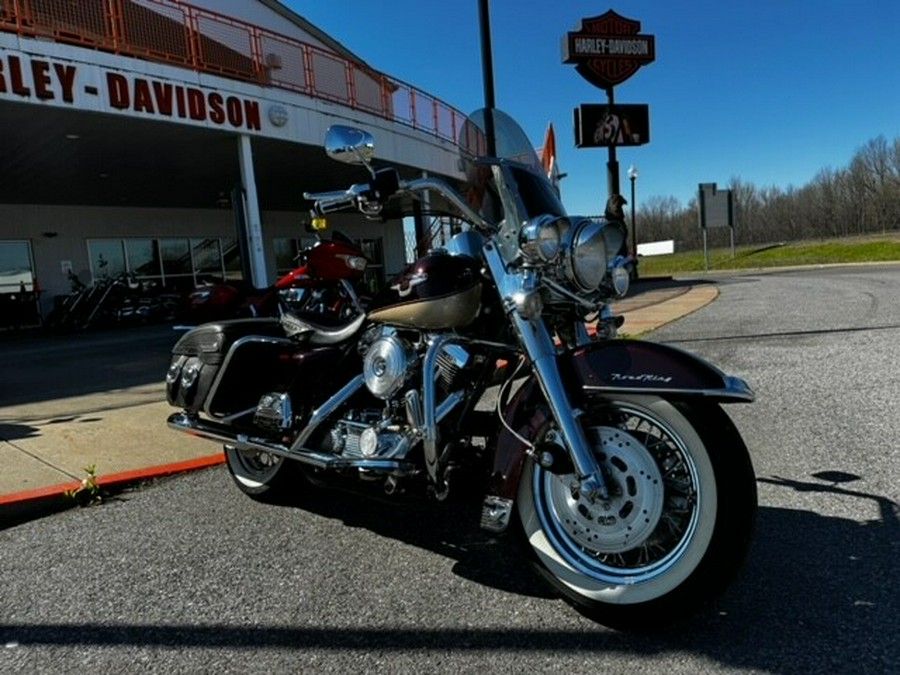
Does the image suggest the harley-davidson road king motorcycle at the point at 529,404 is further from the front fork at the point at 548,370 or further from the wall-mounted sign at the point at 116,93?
the wall-mounted sign at the point at 116,93

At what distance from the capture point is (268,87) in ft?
43.5

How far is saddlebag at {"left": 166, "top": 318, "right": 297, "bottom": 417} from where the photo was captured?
355cm

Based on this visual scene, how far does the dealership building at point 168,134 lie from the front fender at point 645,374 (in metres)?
1.42

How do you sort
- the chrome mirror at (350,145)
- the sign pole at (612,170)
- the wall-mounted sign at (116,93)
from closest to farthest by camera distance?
the chrome mirror at (350,145) → the wall-mounted sign at (116,93) → the sign pole at (612,170)

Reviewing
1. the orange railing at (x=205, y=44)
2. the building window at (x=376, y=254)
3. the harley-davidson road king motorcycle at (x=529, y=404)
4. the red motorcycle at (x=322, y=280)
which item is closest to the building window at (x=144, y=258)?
the building window at (x=376, y=254)

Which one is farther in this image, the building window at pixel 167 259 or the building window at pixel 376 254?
the building window at pixel 376 254

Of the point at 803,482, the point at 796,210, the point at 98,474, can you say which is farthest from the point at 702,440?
the point at 796,210

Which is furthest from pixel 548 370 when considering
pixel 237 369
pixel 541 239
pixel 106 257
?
pixel 106 257

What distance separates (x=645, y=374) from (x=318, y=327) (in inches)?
70.5

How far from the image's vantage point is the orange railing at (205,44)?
1051 centimetres

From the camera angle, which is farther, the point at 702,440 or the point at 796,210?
the point at 796,210

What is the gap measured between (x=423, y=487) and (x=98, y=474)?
2646 millimetres

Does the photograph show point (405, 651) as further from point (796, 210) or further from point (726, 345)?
point (796, 210)

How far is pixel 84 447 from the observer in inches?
194
